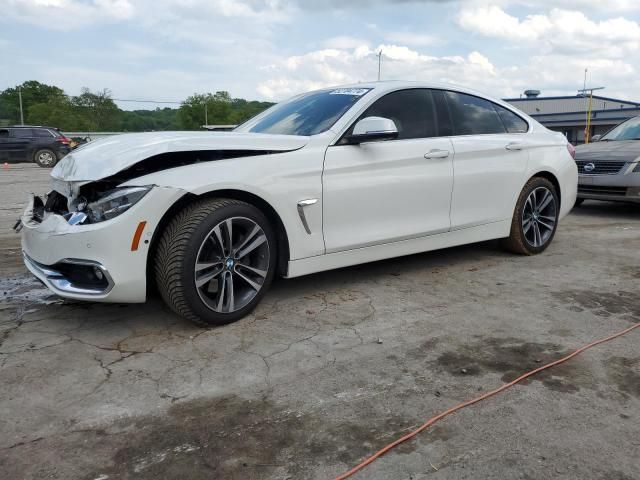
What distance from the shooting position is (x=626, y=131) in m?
8.52

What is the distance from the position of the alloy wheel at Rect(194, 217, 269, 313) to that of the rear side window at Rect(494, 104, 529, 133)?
2758mm

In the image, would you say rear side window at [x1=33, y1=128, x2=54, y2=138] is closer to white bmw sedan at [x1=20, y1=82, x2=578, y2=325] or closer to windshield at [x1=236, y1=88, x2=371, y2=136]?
windshield at [x1=236, y1=88, x2=371, y2=136]

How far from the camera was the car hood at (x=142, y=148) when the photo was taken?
310cm

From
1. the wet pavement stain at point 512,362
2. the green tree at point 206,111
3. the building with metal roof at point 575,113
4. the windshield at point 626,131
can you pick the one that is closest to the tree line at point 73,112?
the green tree at point 206,111

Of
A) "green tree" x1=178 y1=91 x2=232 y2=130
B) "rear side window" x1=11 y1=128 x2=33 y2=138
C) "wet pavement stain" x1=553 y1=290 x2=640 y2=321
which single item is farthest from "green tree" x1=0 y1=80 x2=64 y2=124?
"wet pavement stain" x1=553 y1=290 x2=640 y2=321

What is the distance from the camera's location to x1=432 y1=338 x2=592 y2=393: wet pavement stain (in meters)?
2.71

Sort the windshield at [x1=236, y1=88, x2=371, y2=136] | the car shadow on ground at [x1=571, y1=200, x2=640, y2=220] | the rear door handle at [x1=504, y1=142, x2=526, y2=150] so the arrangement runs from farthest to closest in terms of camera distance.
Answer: the car shadow on ground at [x1=571, y1=200, x2=640, y2=220], the rear door handle at [x1=504, y1=142, x2=526, y2=150], the windshield at [x1=236, y1=88, x2=371, y2=136]

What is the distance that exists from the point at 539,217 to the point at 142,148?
3.81 metres

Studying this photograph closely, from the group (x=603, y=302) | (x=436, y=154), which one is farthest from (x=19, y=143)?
(x=603, y=302)

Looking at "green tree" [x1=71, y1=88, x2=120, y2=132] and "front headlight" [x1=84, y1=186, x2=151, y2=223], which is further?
"green tree" [x1=71, y1=88, x2=120, y2=132]

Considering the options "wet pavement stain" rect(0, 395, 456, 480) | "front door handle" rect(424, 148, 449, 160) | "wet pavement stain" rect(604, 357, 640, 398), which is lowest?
"wet pavement stain" rect(0, 395, 456, 480)

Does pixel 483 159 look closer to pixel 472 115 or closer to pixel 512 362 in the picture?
pixel 472 115

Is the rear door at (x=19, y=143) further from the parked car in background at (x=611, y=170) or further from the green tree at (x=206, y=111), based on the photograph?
the green tree at (x=206, y=111)

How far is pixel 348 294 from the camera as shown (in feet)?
13.3
